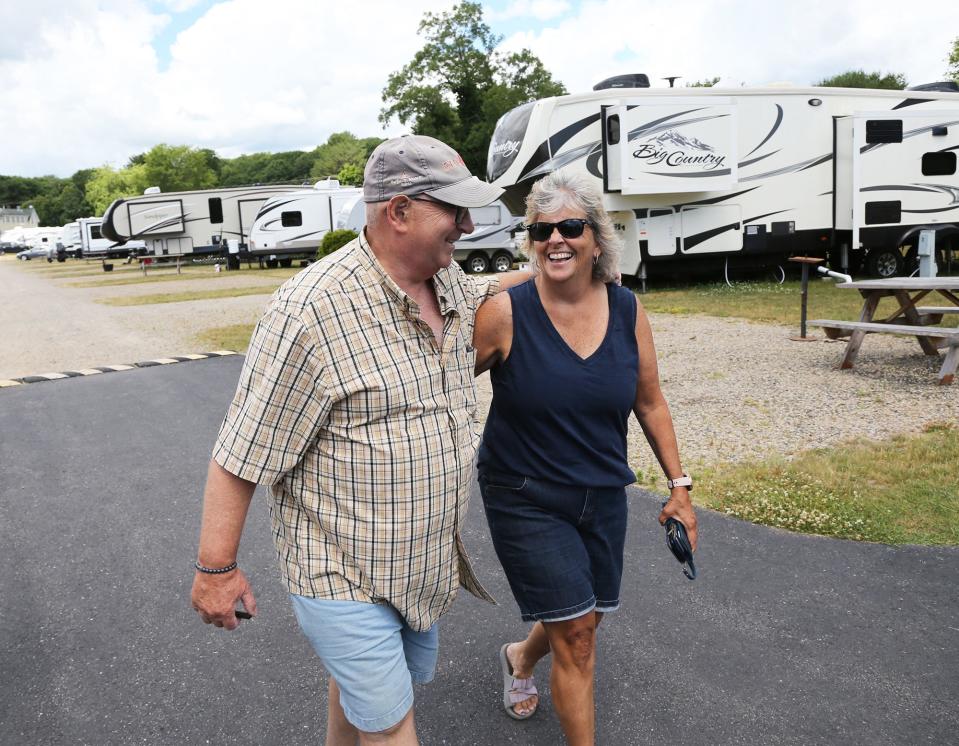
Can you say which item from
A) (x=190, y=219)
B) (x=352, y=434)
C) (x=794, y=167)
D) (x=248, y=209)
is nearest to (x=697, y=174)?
(x=794, y=167)

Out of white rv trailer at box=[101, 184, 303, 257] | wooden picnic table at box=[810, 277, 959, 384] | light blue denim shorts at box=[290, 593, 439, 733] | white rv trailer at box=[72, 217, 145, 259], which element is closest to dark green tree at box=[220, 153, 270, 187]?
white rv trailer at box=[72, 217, 145, 259]

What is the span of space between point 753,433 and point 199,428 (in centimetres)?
434

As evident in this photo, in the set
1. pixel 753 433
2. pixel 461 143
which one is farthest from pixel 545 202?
pixel 461 143

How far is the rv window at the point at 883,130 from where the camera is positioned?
1619 cm

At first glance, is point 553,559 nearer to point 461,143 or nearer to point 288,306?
point 288,306

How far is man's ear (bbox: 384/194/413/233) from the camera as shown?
2004 millimetres

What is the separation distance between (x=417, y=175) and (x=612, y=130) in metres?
14.4

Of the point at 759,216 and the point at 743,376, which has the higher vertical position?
the point at 759,216

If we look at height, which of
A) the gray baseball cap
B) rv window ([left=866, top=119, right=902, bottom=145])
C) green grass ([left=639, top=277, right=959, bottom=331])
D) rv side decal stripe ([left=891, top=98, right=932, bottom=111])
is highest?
rv side decal stripe ([left=891, top=98, right=932, bottom=111])

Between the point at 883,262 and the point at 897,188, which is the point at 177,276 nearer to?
the point at 883,262

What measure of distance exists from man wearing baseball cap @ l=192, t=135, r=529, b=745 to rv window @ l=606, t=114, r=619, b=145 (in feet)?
46.3

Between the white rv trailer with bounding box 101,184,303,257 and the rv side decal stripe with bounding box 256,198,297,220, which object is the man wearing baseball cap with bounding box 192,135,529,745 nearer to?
the rv side decal stripe with bounding box 256,198,297,220

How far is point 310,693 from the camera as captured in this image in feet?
10.2

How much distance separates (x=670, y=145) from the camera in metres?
15.6
